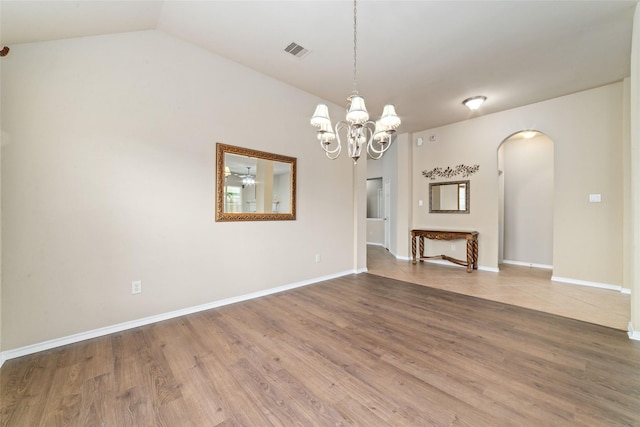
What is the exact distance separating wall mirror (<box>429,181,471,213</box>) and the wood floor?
109 inches

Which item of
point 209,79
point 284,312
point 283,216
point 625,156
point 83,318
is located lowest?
point 284,312

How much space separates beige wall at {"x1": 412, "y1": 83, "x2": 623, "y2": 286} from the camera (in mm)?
3434

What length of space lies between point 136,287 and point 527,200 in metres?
6.83

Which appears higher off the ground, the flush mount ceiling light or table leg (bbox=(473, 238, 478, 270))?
the flush mount ceiling light

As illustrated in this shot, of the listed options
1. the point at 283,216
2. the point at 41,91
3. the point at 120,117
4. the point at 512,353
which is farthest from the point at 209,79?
the point at 512,353

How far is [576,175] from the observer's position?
3717 millimetres

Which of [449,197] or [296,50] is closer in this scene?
[296,50]

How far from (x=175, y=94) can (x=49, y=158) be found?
122 cm

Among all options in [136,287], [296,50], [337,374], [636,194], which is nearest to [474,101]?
[636,194]

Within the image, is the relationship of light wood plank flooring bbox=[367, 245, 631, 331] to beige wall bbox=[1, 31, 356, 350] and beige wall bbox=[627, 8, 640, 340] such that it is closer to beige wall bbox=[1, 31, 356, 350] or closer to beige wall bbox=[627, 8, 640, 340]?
beige wall bbox=[627, 8, 640, 340]

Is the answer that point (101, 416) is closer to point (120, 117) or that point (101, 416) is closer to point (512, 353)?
point (120, 117)

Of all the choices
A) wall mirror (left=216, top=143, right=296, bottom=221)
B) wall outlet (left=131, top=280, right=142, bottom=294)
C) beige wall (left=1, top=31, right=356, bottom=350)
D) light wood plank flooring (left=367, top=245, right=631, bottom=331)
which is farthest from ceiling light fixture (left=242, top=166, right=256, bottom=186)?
light wood plank flooring (left=367, top=245, right=631, bottom=331)

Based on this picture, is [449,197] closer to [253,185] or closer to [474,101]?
[474,101]

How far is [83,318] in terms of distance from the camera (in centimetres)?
210
